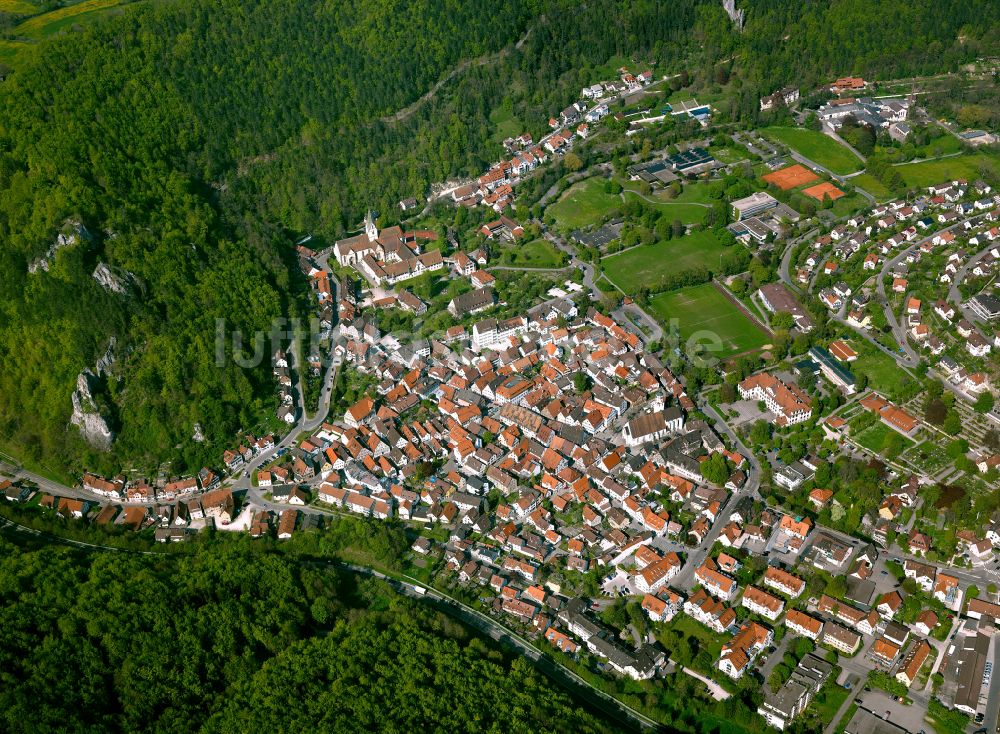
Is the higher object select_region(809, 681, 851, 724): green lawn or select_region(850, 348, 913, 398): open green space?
select_region(850, 348, 913, 398): open green space

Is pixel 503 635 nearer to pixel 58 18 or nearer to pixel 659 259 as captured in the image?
pixel 659 259

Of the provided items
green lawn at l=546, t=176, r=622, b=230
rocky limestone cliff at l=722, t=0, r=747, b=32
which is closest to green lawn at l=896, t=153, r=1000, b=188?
green lawn at l=546, t=176, r=622, b=230

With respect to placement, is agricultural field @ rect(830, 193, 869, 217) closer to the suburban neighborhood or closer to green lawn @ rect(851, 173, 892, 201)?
the suburban neighborhood

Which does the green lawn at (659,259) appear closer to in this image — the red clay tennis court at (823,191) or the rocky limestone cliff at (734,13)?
the red clay tennis court at (823,191)

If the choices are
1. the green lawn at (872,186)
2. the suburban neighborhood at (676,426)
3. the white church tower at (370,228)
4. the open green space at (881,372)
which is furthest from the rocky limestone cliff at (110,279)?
the green lawn at (872,186)

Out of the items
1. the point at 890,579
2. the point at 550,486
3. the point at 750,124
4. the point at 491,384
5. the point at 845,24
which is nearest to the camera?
the point at 890,579

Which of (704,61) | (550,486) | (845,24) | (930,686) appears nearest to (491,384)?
(550,486)

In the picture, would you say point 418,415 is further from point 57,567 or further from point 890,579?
point 890,579

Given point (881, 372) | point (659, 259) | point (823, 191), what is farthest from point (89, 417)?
point (823, 191)

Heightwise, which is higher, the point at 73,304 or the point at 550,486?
the point at 73,304
